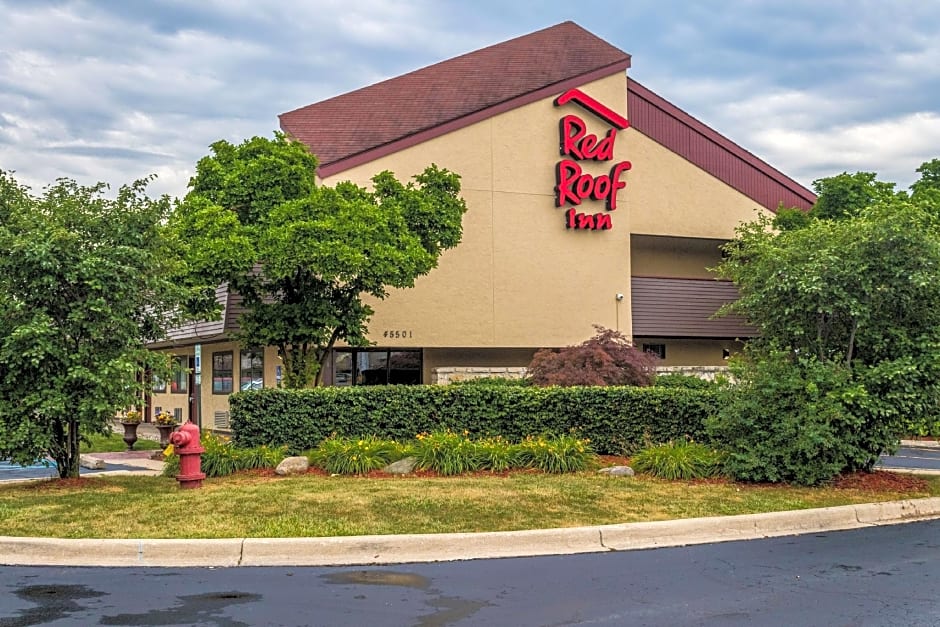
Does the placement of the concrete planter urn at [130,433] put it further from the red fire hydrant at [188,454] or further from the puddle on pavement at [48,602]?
the puddle on pavement at [48,602]

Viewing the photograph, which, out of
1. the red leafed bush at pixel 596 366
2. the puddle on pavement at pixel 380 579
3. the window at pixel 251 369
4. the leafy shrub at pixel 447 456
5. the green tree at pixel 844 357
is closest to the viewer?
the puddle on pavement at pixel 380 579

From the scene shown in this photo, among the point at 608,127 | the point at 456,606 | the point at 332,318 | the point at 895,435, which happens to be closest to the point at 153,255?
the point at 332,318

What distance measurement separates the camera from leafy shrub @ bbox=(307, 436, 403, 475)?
1405cm

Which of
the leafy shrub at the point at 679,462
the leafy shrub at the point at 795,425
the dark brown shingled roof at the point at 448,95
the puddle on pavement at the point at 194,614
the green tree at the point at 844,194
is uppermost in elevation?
the dark brown shingled roof at the point at 448,95

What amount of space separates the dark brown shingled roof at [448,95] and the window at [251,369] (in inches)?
230

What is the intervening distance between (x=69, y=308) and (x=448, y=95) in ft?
51.5

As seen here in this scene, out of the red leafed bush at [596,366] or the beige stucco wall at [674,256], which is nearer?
the red leafed bush at [596,366]

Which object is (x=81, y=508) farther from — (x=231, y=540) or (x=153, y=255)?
(x=153, y=255)

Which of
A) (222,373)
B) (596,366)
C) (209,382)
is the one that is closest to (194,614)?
(596,366)

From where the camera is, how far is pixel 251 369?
86.8 feet

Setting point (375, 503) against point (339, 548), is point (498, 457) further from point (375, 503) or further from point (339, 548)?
point (339, 548)

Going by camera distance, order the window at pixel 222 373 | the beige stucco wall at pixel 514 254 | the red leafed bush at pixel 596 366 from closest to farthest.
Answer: the red leafed bush at pixel 596 366 → the beige stucco wall at pixel 514 254 → the window at pixel 222 373

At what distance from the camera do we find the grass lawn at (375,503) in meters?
9.74

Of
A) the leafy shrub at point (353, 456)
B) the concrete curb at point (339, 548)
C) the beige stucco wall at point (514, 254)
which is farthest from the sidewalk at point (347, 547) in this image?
the beige stucco wall at point (514, 254)
